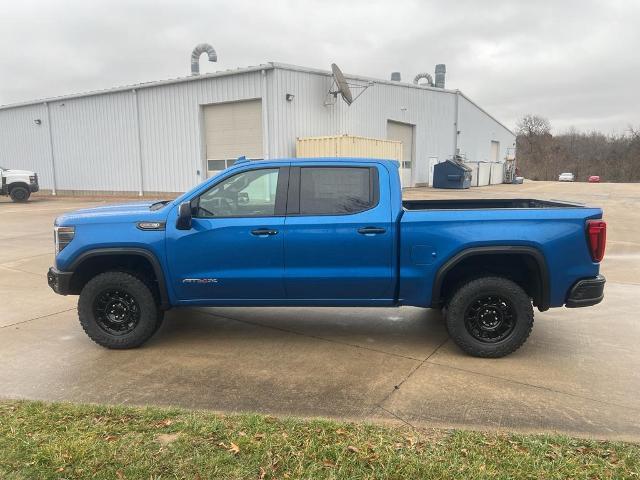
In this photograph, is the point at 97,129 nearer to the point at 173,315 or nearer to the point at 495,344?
the point at 173,315

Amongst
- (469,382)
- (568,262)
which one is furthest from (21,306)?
(568,262)

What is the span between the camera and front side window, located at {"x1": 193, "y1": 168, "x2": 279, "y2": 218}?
4598 mm

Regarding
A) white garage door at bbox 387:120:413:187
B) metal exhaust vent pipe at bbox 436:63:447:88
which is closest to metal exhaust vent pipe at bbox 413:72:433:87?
metal exhaust vent pipe at bbox 436:63:447:88

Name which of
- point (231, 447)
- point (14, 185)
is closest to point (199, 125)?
point (14, 185)

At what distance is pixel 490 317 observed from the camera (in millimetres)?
4520

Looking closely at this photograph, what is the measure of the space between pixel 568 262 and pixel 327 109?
777 inches

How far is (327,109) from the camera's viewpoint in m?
22.9

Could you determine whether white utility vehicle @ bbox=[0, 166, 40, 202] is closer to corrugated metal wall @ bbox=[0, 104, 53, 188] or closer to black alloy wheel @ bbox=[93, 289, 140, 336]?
corrugated metal wall @ bbox=[0, 104, 53, 188]

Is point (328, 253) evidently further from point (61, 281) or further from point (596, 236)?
point (61, 281)

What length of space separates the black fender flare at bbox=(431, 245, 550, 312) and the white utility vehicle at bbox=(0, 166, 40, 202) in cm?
2499

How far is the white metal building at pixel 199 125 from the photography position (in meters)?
21.3

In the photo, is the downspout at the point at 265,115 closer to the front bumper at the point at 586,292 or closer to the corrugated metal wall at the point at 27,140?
the corrugated metal wall at the point at 27,140

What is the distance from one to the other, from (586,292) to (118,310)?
430 cm

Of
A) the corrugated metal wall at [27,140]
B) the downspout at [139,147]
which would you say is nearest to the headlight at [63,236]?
the downspout at [139,147]
